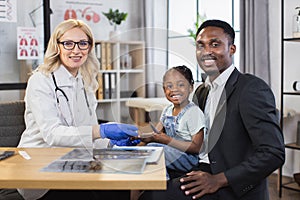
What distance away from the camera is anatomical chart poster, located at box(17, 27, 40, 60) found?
13.8 ft

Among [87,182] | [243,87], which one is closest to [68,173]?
[87,182]

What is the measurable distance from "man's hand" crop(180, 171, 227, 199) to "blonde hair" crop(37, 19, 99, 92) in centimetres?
61

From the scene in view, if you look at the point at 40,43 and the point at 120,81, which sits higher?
the point at 40,43

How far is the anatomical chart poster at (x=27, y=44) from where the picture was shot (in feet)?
13.8

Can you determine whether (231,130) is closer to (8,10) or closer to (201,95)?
(201,95)

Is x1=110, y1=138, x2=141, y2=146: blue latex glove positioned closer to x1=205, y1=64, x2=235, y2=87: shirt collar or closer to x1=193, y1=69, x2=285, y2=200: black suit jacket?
x1=193, y1=69, x2=285, y2=200: black suit jacket

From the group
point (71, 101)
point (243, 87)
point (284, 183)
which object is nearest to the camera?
point (243, 87)

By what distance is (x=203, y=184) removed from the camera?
1560 mm

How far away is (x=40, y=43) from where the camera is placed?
14.1ft

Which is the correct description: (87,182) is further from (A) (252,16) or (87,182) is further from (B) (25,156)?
(A) (252,16)

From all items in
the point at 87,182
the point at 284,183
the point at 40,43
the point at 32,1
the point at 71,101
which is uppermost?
the point at 32,1

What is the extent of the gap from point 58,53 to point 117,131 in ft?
2.13

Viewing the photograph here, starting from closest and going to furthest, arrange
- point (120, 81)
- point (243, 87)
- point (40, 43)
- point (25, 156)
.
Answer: point (120, 81) < point (243, 87) < point (25, 156) < point (40, 43)

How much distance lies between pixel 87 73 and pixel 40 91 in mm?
227
